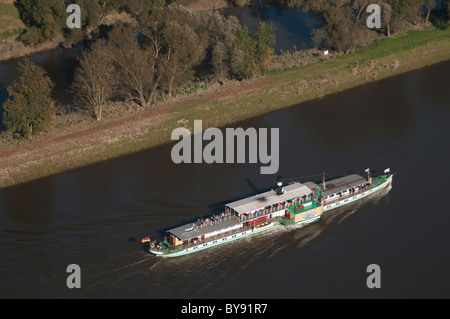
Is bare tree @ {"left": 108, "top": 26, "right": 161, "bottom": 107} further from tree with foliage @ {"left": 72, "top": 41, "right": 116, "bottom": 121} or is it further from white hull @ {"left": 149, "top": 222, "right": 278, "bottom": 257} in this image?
white hull @ {"left": 149, "top": 222, "right": 278, "bottom": 257}

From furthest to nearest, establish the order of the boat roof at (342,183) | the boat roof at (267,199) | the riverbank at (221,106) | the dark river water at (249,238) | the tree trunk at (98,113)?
1. the tree trunk at (98,113)
2. the riverbank at (221,106)
3. the boat roof at (342,183)
4. the boat roof at (267,199)
5. the dark river water at (249,238)

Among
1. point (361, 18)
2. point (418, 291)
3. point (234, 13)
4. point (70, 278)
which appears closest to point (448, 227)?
point (418, 291)

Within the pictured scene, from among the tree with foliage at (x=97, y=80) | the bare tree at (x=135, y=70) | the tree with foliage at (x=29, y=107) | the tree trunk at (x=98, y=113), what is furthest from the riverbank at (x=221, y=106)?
the bare tree at (x=135, y=70)

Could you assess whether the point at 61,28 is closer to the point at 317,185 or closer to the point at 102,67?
the point at 102,67

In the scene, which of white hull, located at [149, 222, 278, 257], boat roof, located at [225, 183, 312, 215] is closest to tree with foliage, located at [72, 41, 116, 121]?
boat roof, located at [225, 183, 312, 215]

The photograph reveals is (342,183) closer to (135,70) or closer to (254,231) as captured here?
(254,231)

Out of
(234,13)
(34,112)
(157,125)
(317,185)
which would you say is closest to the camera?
(317,185)

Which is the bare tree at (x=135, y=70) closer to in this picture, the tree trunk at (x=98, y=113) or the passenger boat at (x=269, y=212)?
the tree trunk at (x=98, y=113)
